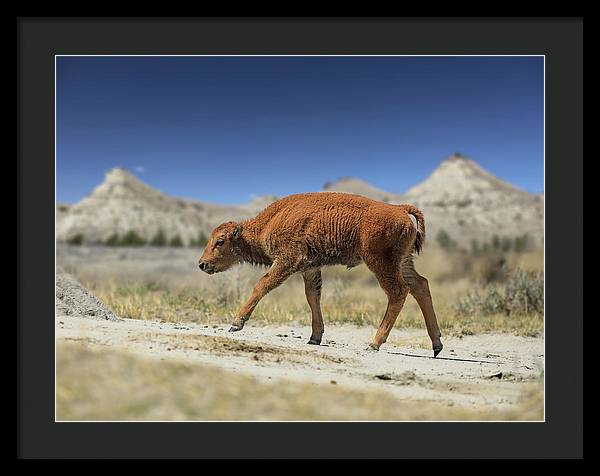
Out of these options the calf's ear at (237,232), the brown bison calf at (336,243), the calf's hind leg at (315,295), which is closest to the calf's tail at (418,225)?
the brown bison calf at (336,243)

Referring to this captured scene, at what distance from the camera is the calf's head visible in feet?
27.3

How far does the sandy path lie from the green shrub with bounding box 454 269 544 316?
15.5 feet

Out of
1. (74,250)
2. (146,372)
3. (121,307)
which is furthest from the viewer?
(74,250)

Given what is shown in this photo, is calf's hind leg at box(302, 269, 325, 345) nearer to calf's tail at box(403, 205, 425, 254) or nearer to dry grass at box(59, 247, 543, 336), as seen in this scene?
calf's tail at box(403, 205, 425, 254)

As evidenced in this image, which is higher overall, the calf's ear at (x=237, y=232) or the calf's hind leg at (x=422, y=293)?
the calf's ear at (x=237, y=232)

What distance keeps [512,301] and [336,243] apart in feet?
22.6

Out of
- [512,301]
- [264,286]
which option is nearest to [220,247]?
[264,286]

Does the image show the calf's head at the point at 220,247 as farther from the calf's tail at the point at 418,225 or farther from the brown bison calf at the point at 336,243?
the calf's tail at the point at 418,225
